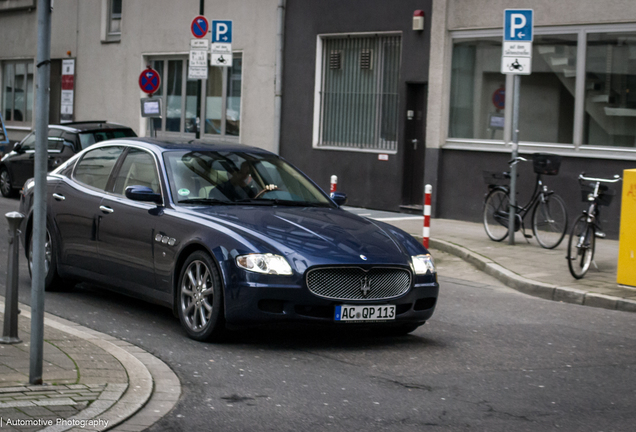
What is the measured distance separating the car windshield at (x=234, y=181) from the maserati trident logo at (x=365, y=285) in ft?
4.71

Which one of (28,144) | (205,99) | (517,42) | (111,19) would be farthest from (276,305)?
(111,19)

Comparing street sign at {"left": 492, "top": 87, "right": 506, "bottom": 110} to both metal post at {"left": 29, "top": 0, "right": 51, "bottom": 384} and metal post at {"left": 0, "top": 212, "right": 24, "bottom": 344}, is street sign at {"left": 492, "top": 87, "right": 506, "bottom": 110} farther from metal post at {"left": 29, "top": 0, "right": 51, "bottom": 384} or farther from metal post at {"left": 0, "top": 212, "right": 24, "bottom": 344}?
metal post at {"left": 29, "top": 0, "right": 51, "bottom": 384}

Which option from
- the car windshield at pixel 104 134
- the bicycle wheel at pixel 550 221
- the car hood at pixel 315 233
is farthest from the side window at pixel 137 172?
the car windshield at pixel 104 134

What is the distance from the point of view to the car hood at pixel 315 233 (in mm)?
7203

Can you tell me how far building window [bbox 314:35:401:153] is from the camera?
64.2ft

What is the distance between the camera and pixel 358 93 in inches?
798

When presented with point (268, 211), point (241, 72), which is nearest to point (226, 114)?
point (241, 72)

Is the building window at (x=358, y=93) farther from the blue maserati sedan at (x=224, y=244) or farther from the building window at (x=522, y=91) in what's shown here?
the blue maserati sedan at (x=224, y=244)

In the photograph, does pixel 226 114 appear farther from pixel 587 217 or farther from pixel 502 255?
pixel 587 217

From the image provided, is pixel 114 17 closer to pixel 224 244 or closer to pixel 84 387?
pixel 224 244

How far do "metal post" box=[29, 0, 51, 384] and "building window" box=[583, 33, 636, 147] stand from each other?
1188cm

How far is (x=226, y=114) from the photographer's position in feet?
77.5

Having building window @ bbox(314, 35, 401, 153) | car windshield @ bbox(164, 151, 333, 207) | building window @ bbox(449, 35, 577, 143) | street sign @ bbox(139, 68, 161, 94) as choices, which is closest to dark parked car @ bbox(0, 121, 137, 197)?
street sign @ bbox(139, 68, 161, 94)

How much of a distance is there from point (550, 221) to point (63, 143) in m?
10.0
